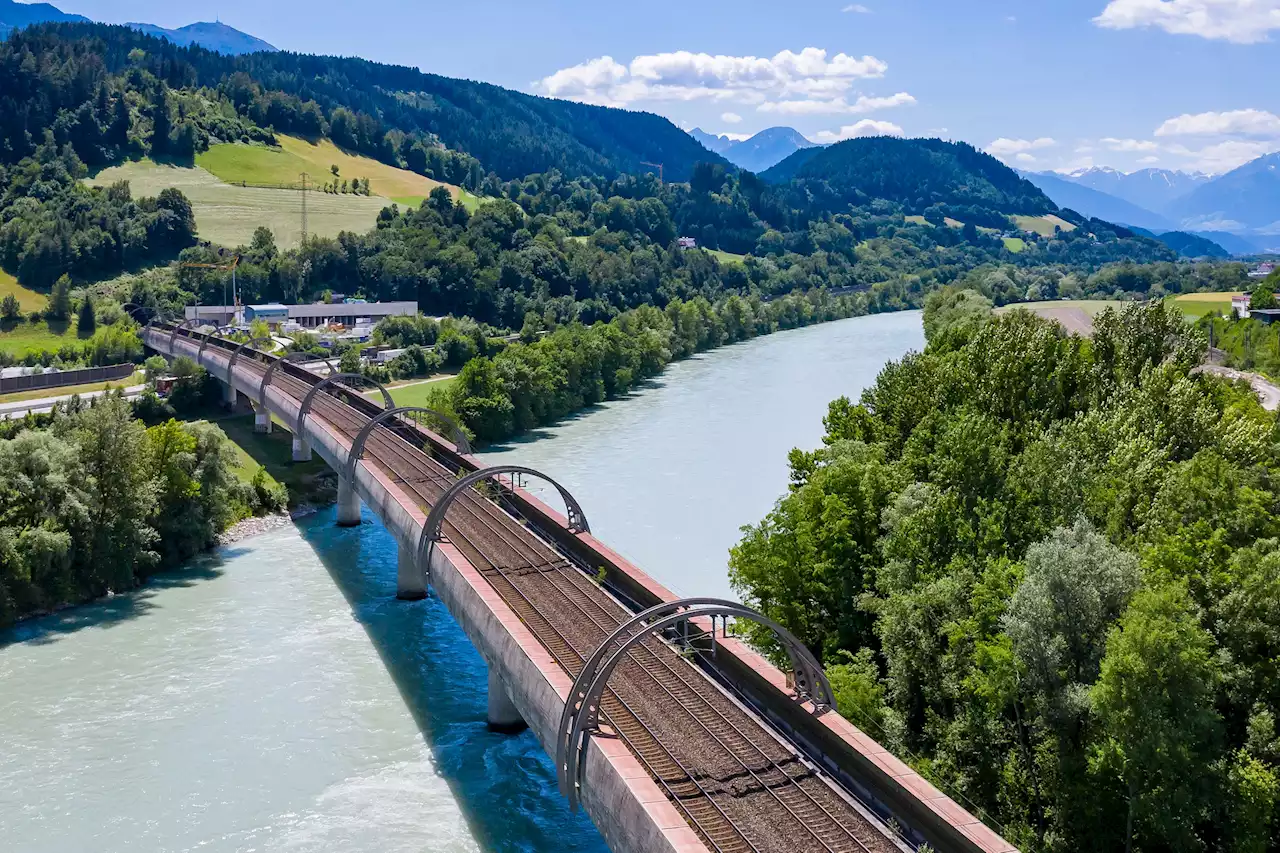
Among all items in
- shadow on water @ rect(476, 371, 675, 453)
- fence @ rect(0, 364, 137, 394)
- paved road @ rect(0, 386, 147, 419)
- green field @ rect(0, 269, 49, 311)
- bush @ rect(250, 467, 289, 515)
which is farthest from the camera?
green field @ rect(0, 269, 49, 311)

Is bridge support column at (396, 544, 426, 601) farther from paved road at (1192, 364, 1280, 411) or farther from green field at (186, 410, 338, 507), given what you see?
paved road at (1192, 364, 1280, 411)

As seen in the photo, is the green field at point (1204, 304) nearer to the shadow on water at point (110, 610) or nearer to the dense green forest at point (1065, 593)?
the dense green forest at point (1065, 593)

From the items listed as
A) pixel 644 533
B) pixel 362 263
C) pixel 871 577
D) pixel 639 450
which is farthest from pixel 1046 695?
pixel 362 263

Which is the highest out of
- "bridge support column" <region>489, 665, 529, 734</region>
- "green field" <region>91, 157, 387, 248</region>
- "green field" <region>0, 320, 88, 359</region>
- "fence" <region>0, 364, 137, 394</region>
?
"green field" <region>91, 157, 387, 248</region>

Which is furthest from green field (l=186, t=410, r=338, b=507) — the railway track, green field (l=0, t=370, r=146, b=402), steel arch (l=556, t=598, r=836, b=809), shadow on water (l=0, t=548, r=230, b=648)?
steel arch (l=556, t=598, r=836, b=809)

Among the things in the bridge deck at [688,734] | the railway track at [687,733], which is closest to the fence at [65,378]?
the railway track at [687,733]

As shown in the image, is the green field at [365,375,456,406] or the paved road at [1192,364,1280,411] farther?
the green field at [365,375,456,406]

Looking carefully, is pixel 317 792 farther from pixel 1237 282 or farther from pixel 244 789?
pixel 1237 282
